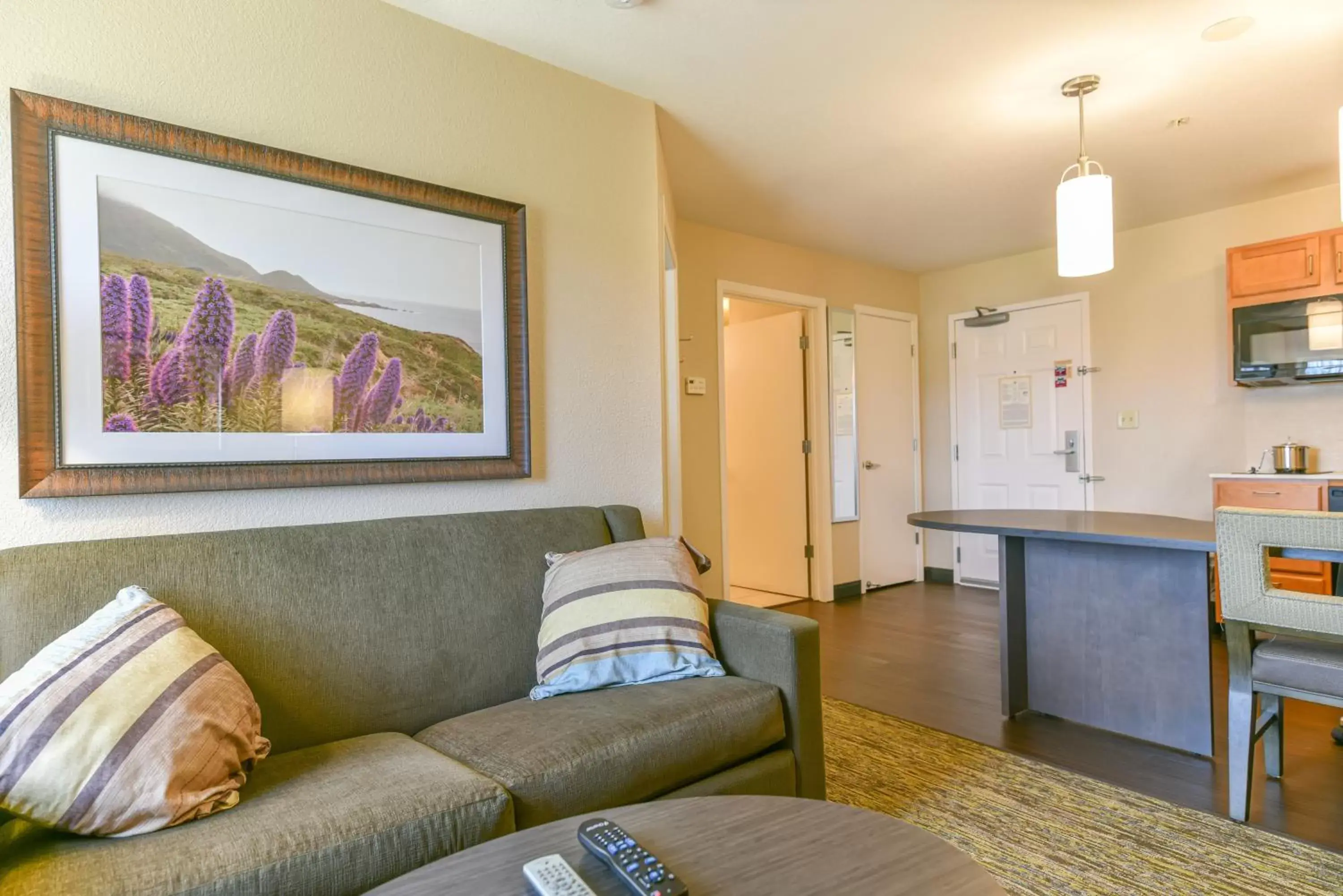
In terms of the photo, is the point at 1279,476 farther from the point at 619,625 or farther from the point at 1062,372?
the point at 619,625

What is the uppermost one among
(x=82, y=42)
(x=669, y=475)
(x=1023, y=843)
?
(x=82, y=42)

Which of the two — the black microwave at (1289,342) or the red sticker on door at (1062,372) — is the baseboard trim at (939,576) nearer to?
the red sticker on door at (1062,372)

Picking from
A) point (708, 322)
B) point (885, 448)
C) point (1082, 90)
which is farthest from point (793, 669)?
point (885, 448)

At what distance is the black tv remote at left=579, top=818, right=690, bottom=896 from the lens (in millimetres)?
849

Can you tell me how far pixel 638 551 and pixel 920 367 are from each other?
14.0 ft

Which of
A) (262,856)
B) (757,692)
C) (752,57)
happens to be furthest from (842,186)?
(262,856)

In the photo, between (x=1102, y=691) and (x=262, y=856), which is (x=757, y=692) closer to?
(x=262, y=856)

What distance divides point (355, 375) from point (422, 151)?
2.44 ft

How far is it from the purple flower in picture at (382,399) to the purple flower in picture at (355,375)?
0.07ft

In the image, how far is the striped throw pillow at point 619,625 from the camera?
1.79m

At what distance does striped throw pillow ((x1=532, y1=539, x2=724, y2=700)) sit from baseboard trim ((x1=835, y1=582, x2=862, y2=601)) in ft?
10.3

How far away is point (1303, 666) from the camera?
182 centimetres

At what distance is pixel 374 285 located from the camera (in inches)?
80.3

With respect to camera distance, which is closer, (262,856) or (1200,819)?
(262,856)
